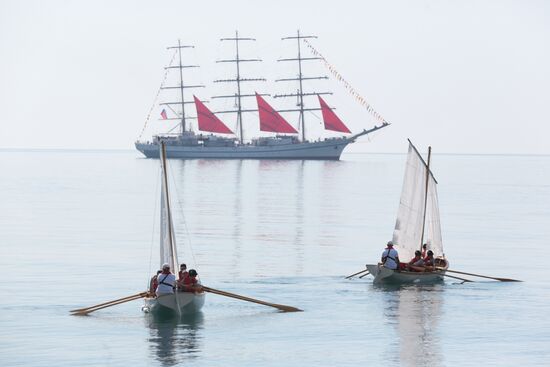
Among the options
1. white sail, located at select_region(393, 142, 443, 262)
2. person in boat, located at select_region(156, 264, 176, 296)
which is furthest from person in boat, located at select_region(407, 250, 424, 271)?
person in boat, located at select_region(156, 264, 176, 296)

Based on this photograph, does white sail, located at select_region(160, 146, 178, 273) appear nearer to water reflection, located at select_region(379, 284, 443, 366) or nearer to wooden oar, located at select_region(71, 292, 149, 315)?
wooden oar, located at select_region(71, 292, 149, 315)

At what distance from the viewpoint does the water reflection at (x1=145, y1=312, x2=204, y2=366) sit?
1781 inches

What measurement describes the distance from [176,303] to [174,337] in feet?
9.03

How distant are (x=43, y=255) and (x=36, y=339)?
29.5 metres

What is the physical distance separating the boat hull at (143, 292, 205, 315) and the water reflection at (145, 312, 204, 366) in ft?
1.02

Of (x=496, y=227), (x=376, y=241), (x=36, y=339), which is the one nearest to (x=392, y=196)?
(x=496, y=227)

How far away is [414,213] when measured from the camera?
6738cm

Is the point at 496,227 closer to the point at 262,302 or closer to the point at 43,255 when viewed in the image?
the point at 43,255

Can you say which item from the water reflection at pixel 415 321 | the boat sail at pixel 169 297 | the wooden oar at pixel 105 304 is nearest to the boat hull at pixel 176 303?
the boat sail at pixel 169 297

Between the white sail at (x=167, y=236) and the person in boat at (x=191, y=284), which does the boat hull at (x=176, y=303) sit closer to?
the person in boat at (x=191, y=284)

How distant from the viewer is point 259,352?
152 ft

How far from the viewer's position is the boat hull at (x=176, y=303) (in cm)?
5067

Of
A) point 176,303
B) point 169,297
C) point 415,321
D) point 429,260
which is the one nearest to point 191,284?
point 176,303

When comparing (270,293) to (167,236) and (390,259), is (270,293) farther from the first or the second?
(167,236)
